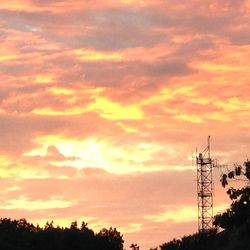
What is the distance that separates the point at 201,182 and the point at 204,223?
5.45 m

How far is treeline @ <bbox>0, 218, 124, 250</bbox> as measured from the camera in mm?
107062

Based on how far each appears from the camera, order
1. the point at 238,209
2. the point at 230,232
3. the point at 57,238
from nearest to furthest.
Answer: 1. the point at 238,209
2. the point at 230,232
3. the point at 57,238

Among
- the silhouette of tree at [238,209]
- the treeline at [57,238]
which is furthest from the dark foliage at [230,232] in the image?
the treeline at [57,238]

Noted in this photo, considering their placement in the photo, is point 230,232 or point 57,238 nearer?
point 230,232

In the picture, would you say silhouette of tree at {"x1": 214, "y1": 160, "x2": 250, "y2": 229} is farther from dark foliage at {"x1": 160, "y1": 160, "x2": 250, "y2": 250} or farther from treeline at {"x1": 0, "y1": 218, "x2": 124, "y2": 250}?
treeline at {"x1": 0, "y1": 218, "x2": 124, "y2": 250}

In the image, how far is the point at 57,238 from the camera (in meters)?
108

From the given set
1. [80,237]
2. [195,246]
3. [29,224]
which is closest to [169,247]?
[195,246]

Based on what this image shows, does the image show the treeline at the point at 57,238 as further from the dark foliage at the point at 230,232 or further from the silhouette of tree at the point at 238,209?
the silhouette of tree at the point at 238,209

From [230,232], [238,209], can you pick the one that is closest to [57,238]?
[230,232]

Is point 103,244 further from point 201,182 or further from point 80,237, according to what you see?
point 201,182

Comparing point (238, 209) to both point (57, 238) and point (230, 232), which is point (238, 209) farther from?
point (57, 238)

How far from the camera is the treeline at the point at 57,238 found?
351ft

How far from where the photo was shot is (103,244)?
365ft

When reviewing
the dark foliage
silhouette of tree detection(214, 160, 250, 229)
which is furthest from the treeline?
silhouette of tree detection(214, 160, 250, 229)
